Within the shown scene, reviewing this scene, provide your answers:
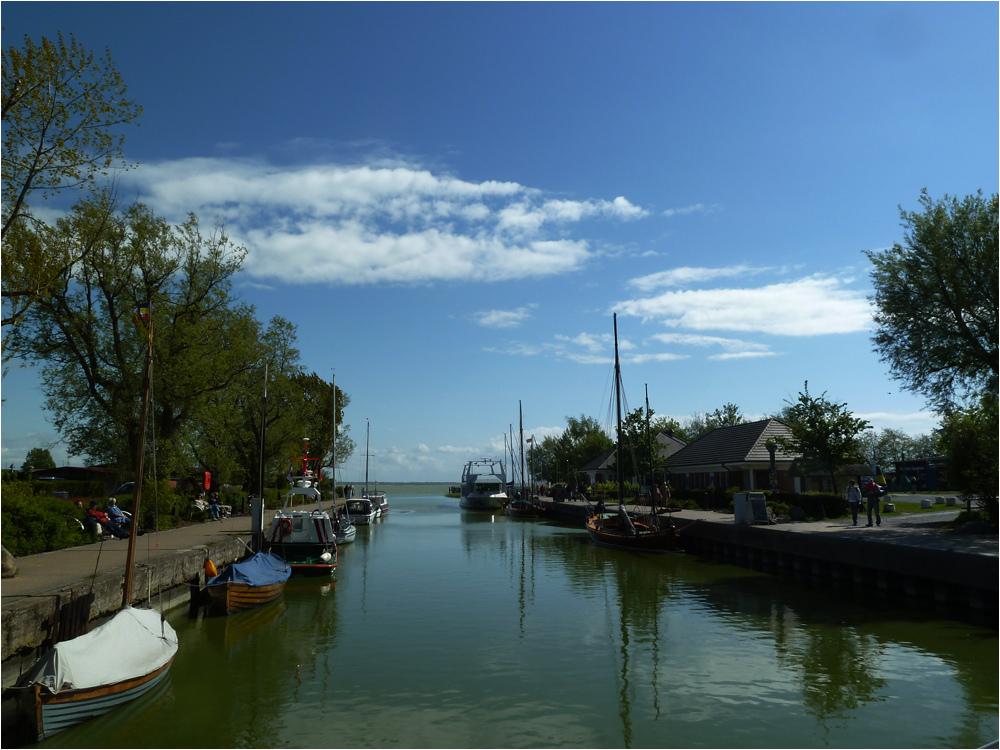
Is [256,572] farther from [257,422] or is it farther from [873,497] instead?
[257,422]

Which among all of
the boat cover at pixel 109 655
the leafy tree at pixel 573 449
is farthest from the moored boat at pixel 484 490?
the boat cover at pixel 109 655

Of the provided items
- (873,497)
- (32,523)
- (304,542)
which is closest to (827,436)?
(873,497)

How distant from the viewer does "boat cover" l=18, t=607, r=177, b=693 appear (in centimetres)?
1042

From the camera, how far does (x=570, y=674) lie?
46.9ft

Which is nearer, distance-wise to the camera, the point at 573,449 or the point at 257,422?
the point at 257,422

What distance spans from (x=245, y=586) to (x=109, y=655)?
342 inches

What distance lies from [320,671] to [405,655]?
2.00 m

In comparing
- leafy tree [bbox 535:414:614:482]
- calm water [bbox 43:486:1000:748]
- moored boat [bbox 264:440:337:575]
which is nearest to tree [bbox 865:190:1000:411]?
calm water [bbox 43:486:1000:748]

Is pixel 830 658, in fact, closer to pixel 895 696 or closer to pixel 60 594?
pixel 895 696

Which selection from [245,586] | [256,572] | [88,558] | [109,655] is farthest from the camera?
[256,572]

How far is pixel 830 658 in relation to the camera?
598 inches

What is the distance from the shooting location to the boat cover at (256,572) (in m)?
19.9

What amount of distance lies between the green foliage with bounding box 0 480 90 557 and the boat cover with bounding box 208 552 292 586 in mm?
5805

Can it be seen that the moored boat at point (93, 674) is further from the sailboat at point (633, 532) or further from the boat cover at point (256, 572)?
the sailboat at point (633, 532)
